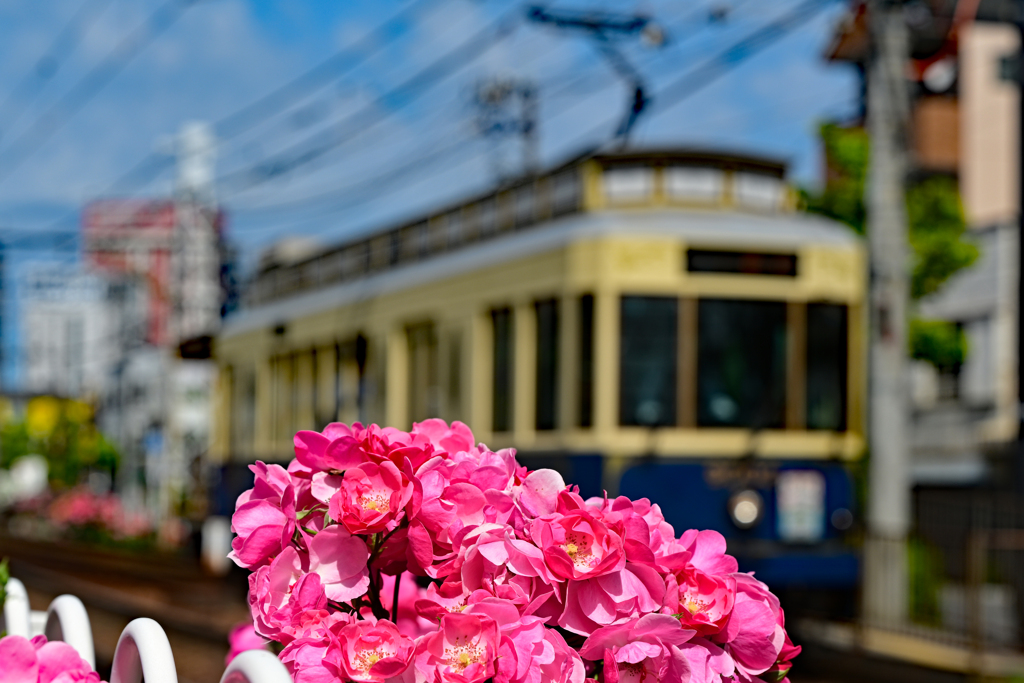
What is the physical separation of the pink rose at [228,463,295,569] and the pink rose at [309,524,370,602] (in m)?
0.07

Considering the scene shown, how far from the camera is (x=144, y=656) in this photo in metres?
1.75

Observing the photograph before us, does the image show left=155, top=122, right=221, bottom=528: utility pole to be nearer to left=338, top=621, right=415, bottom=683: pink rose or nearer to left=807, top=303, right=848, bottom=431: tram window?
left=807, top=303, right=848, bottom=431: tram window

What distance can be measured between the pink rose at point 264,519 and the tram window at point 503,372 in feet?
26.9

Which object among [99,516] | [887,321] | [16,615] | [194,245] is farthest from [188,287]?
[16,615]

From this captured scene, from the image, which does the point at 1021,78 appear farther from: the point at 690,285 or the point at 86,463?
the point at 86,463

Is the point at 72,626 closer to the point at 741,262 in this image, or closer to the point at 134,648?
the point at 134,648

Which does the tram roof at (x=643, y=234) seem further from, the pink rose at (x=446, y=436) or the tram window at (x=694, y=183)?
the pink rose at (x=446, y=436)

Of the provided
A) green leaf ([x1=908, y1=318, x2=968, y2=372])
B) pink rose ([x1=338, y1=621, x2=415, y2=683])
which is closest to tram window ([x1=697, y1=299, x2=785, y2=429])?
pink rose ([x1=338, y1=621, x2=415, y2=683])

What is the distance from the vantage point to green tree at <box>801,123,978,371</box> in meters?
22.3

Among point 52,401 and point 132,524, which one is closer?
point 132,524

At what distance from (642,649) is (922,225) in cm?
2228

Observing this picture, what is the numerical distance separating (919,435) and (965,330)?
2.23 meters

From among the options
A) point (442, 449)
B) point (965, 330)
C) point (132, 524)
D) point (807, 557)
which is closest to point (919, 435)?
point (965, 330)

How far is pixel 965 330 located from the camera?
94.8 ft
